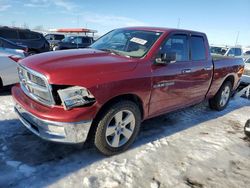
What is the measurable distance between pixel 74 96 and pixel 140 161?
1.37 meters

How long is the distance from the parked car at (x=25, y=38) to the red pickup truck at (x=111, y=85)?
8.76 meters

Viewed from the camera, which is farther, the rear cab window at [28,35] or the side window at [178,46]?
→ the rear cab window at [28,35]

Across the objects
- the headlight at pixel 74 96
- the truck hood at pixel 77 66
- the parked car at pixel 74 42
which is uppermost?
the truck hood at pixel 77 66

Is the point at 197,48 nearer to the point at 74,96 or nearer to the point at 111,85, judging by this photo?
the point at 111,85

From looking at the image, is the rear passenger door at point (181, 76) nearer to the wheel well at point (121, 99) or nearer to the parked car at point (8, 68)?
the wheel well at point (121, 99)

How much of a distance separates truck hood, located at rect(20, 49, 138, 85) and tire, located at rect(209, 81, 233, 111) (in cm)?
341

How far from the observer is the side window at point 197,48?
498 cm

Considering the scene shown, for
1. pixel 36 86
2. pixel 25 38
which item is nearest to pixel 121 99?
pixel 36 86

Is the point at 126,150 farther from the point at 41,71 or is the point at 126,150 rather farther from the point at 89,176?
the point at 41,71

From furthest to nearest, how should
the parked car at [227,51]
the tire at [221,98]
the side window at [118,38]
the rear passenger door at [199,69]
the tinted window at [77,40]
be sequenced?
the tinted window at [77,40]
the parked car at [227,51]
the tire at [221,98]
the rear passenger door at [199,69]
the side window at [118,38]

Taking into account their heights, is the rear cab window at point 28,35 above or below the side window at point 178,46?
below

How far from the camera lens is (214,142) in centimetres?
461

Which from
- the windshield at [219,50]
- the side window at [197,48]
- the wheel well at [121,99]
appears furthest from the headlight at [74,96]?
the windshield at [219,50]

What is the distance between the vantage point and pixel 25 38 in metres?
13.1
